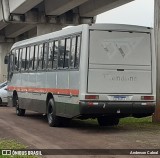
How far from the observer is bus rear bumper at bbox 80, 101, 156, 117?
1395 cm

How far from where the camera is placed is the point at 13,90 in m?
21.2

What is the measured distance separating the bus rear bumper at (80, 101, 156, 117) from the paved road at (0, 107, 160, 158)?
557mm

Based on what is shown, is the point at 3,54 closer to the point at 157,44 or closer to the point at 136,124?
the point at 157,44

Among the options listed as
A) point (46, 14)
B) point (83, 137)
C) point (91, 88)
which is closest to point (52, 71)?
point (91, 88)

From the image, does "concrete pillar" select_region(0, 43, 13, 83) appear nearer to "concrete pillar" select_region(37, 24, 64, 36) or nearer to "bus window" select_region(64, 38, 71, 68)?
"concrete pillar" select_region(37, 24, 64, 36)

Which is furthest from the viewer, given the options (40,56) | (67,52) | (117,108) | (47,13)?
(47,13)

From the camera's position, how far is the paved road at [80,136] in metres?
11.5

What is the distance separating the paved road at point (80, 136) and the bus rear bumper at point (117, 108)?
21.9 inches

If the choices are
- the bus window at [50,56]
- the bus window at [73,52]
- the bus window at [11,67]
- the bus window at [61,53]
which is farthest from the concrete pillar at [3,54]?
the bus window at [73,52]

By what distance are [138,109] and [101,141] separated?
100 inches

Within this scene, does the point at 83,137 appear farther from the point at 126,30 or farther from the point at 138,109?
the point at 126,30

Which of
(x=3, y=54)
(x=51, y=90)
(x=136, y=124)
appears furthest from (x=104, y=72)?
(x=3, y=54)

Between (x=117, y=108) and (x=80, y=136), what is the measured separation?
1.51 metres

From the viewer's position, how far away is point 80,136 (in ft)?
44.0
